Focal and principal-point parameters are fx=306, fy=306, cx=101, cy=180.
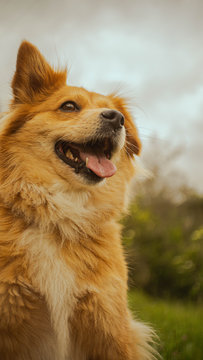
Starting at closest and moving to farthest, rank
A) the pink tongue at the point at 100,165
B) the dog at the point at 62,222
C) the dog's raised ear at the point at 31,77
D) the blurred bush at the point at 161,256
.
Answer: the dog at the point at 62,222
the pink tongue at the point at 100,165
the dog's raised ear at the point at 31,77
the blurred bush at the point at 161,256

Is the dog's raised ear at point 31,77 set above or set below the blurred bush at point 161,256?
above

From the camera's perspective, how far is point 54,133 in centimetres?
287

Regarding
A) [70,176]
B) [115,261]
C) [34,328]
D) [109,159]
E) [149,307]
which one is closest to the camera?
[34,328]

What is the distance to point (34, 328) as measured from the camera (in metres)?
2.14

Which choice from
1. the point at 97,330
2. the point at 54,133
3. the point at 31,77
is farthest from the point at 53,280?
the point at 31,77

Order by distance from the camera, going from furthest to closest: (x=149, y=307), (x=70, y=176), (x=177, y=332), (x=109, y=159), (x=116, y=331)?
(x=149, y=307), (x=177, y=332), (x=109, y=159), (x=70, y=176), (x=116, y=331)

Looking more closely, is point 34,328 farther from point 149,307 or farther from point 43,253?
point 149,307

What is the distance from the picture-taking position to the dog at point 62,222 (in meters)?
2.20

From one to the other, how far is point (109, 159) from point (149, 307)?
410 cm

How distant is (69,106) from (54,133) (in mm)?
387

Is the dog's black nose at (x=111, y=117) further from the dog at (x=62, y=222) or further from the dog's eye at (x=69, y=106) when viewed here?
the dog's eye at (x=69, y=106)

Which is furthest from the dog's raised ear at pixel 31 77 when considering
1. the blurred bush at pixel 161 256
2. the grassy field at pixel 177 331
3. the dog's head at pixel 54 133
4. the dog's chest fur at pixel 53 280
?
the blurred bush at pixel 161 256

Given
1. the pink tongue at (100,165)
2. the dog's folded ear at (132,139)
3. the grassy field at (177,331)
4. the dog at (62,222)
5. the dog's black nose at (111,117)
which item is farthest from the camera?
the dog's folded ear at (132,139)

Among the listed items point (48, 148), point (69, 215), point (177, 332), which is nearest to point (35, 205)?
point (69, 215)
